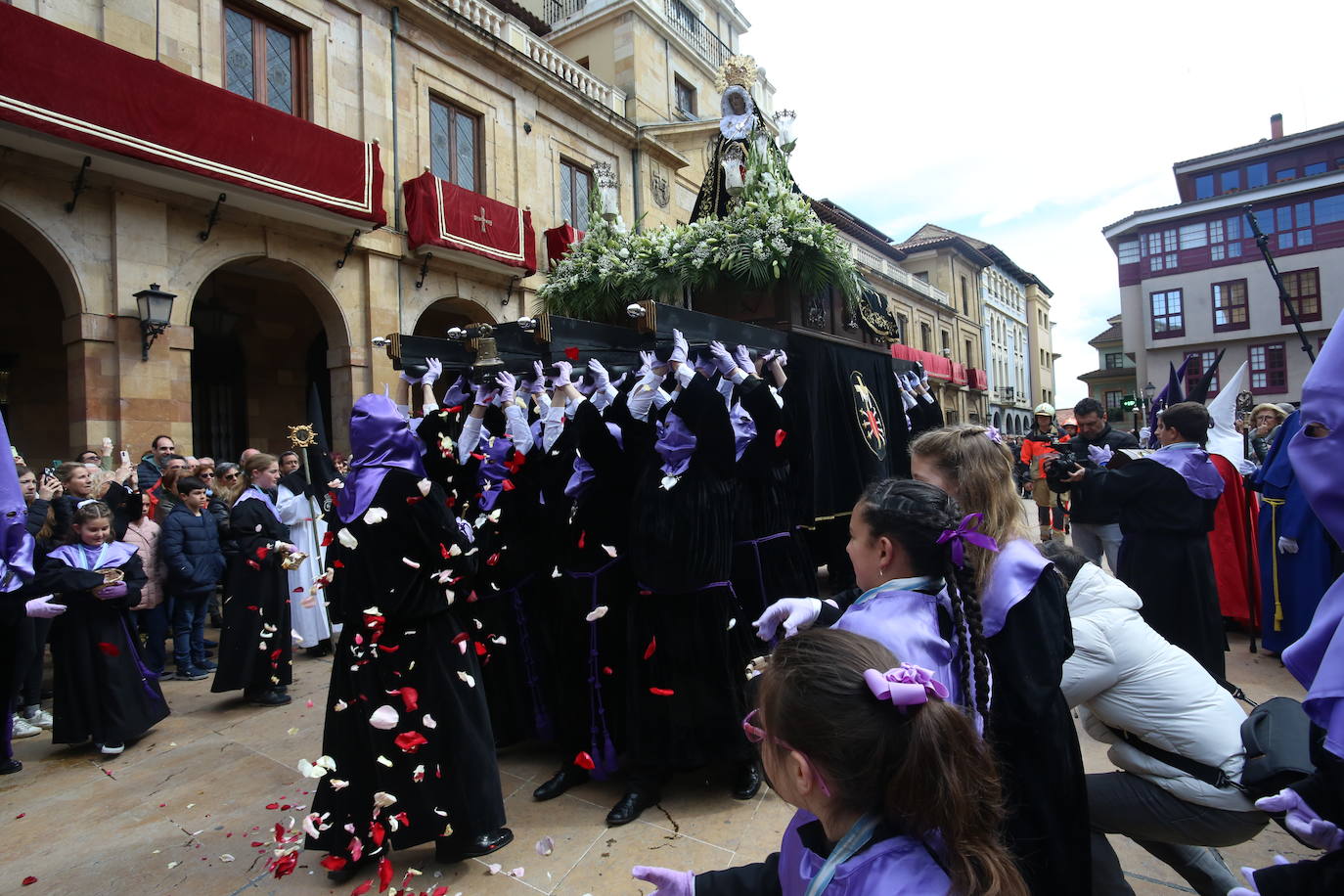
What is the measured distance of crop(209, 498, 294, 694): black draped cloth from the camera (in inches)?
205

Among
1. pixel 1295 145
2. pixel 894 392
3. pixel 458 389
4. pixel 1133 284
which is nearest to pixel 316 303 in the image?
pixel 458 389

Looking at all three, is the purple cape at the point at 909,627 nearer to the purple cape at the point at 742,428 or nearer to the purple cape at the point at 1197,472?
the purple cape at the point at 742,428

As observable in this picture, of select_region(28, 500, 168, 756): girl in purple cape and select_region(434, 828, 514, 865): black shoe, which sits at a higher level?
select_region(28, 500, 168, 756): girl in purple cape

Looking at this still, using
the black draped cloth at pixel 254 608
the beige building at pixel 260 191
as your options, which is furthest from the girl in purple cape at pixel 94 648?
the beige building at pixel 260 191

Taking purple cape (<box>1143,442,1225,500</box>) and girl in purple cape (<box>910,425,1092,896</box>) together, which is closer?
girl in purple cape (<box>910,425,1092,896</box>)

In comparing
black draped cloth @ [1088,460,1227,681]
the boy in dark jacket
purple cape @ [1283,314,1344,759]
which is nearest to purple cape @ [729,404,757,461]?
purple cape @ [1283,314,1344,759]

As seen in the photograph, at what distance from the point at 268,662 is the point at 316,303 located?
25.7ft

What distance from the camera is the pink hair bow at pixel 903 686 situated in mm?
1224

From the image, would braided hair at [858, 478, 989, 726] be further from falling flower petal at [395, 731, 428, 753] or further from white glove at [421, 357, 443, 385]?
white glove at [421, 357, 443, 385]

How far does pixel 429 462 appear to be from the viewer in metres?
3.75

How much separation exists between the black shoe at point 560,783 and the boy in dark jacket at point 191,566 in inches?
157

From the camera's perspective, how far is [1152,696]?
2.11 meters

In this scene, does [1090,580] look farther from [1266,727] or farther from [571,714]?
[571,714]

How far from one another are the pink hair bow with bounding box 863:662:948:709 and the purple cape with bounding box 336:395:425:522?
7.76ft
